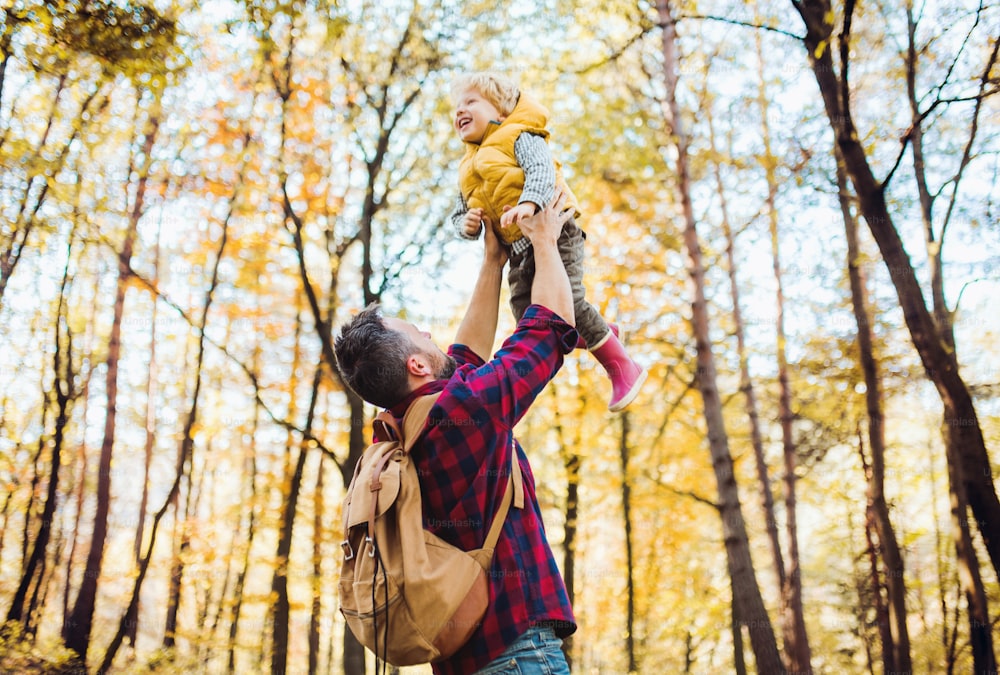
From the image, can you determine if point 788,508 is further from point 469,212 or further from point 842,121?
point 469,212

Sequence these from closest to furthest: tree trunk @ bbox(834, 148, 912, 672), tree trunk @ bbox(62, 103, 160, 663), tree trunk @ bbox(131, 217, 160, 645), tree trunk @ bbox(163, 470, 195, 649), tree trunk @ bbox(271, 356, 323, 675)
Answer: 1. tree trunk @ bbox(834, 148, 912, 672)
2. tree trunk @ bbox(271, 356, 323, 675)
3. tree trunk @ bbox(62, 103, 160, 663)
4. tree trunk @ bbox(163, 470, 195, 649)
5. tree trunk @ bbox(131, 217, 160, 645)

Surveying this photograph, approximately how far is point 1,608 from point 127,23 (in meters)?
12.0

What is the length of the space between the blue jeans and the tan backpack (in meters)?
0.10

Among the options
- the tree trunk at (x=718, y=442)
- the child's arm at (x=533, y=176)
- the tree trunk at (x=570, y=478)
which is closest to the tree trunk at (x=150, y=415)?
the tree trunk at (x=570, y=478)

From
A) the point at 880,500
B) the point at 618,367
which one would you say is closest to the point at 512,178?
the point at 618,367

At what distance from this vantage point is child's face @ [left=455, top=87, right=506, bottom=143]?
264 cm

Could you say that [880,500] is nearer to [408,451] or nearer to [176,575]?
[408,451]

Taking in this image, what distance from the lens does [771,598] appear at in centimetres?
1861

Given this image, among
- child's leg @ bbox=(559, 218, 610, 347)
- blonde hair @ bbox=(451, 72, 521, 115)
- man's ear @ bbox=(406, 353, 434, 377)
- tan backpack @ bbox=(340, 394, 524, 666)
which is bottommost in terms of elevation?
tan backpack @ bbox=(340, 394, 524, 666)

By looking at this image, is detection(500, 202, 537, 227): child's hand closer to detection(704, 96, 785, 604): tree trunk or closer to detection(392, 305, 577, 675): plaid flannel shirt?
detection(392, 305, 577, 675): plaid flannel shirt

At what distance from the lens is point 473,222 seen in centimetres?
256

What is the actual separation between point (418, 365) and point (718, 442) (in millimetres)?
5635

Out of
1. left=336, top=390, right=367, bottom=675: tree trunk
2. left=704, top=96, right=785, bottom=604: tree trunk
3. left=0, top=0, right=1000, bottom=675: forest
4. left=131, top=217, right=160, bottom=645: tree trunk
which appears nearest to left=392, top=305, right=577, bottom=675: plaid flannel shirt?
left=0, top=0, right=1000, bottom=675: forest

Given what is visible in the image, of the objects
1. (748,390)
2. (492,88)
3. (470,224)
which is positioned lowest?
(470,224)
